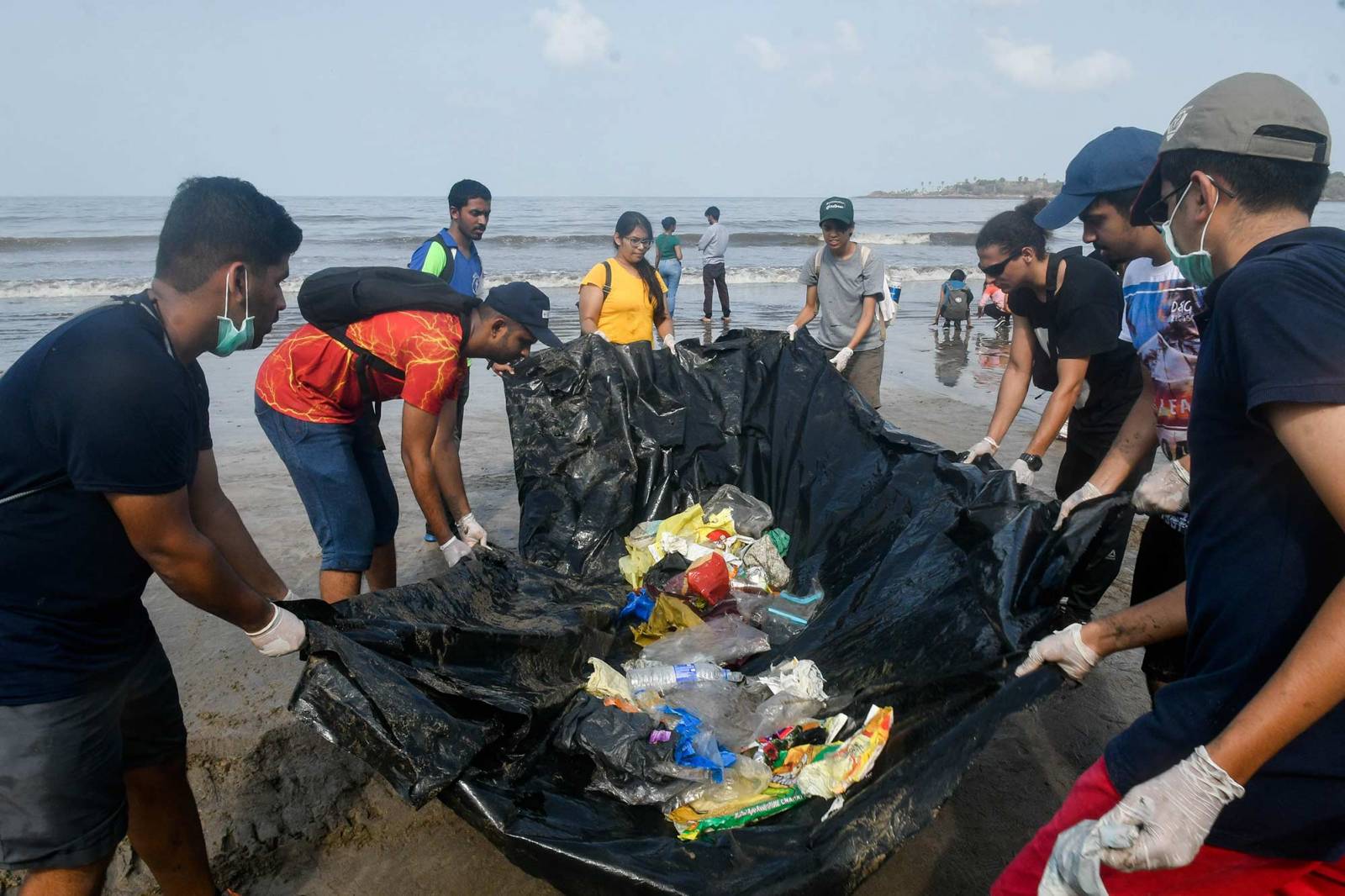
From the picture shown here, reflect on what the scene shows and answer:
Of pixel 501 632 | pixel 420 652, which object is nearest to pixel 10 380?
pixel 420 652

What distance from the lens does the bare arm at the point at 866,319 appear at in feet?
16.0

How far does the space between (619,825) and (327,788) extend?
101 centimetres

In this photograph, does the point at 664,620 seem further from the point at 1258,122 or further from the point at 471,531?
the point at 1258,122

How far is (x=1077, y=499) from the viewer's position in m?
2.46

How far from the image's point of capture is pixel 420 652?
91.4 inches

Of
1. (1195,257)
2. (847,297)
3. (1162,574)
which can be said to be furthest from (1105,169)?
(847,297)

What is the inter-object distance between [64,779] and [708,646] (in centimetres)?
184

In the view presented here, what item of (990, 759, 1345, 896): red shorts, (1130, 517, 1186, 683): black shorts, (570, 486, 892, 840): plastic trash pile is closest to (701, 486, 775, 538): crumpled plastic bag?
(570, 486, 892, 840): plastic trash pile

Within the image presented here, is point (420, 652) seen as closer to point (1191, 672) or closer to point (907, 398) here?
point (1191, 672)

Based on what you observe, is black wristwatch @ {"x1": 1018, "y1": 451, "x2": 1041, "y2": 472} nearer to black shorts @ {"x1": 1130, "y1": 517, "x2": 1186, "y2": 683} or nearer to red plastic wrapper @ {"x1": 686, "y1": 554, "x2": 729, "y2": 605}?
black shorts @ {"x1": 1130, "y1": 517, "x2": 1186, "y2": 683}

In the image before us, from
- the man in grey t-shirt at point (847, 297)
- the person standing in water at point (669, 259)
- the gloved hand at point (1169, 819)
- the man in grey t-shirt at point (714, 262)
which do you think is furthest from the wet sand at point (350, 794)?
the man in grey t-shirt at point (714, 262)

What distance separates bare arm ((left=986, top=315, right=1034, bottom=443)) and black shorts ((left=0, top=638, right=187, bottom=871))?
9.70 feet

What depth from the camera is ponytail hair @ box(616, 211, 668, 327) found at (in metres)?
4.76

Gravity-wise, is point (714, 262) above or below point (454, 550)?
above
